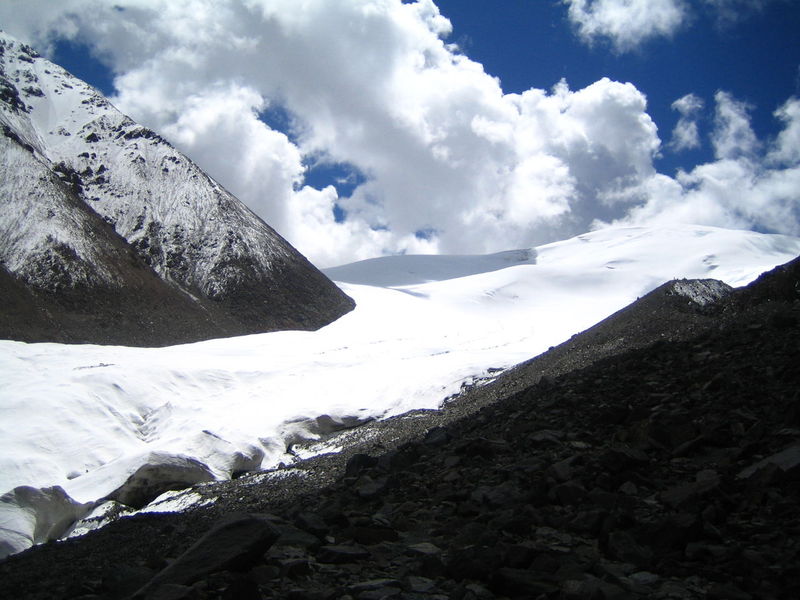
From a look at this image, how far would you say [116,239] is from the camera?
4266 cm

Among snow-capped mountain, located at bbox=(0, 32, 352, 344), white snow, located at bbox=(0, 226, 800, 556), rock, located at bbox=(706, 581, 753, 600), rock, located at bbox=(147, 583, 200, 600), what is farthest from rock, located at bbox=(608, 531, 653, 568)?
snow-capped mountain, located at bbox=(0, 32, 352, 344)

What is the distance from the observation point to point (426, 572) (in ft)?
12.5

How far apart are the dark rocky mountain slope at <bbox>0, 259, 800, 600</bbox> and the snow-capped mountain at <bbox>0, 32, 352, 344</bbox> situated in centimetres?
2867

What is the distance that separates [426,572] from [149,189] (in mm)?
50002

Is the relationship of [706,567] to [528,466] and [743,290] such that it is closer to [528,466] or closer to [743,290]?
[528,466]

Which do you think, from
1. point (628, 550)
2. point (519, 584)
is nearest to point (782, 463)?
point (628, 550)

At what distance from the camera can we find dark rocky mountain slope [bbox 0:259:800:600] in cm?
355

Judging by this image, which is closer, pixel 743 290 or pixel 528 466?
pixel 528 466

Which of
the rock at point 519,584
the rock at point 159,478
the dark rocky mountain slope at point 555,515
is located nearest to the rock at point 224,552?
the dark rocky mountain slope at point 555,515

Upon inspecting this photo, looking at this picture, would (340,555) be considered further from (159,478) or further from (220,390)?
(220,390)

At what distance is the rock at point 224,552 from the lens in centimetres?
391

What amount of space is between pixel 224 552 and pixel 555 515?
230 cm

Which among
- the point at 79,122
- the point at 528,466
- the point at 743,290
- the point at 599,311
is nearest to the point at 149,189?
the point at 79,122

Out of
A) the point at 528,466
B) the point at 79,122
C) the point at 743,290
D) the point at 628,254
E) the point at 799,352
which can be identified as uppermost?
the point at 79,122
